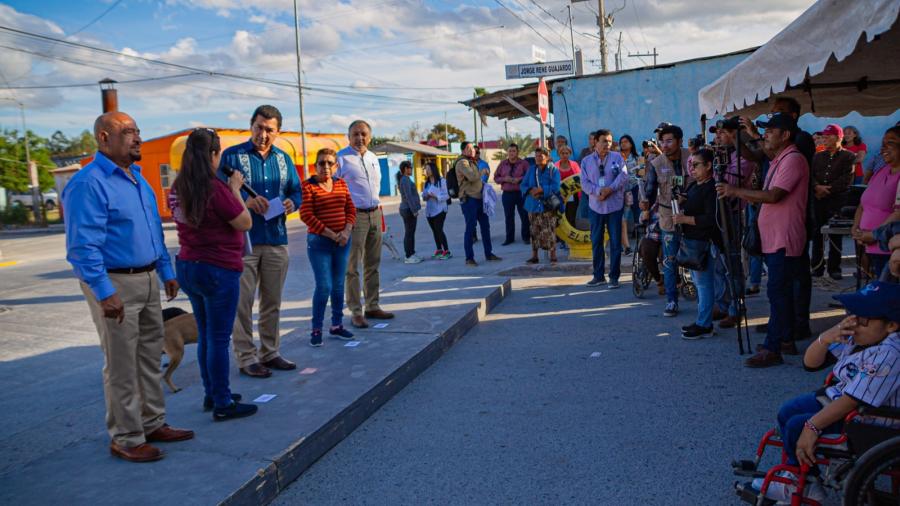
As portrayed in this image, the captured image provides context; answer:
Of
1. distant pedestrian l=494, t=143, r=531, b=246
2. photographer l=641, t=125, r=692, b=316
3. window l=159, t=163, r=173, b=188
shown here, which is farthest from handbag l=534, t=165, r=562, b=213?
window l=159, t=163, r=173, b=188

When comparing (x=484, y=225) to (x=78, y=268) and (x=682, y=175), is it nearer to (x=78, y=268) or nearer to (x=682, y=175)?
(x=682, y=175)

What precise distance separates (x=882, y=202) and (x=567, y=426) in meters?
3.36

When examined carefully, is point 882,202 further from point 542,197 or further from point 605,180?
point 542,197

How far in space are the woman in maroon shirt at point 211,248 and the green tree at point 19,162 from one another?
4319cm

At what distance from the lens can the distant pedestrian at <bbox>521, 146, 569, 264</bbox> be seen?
11180mm

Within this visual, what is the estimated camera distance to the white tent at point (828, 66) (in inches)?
165

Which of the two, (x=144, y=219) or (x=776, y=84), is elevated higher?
(x=776, y=84)

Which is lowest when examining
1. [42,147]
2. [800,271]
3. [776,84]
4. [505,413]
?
[505,413]

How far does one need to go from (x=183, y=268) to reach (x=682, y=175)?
5.33m

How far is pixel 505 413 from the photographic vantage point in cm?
498

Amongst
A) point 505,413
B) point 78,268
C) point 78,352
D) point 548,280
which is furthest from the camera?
point 548,280

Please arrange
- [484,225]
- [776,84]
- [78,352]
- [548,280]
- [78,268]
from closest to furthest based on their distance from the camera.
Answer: [78,268], [776,84], [78,352], [548,280], [484,225]

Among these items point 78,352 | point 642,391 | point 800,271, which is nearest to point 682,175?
point 800,271

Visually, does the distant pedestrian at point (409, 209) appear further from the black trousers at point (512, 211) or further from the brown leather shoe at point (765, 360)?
the brown leather shoe at point (765, 360)
